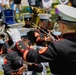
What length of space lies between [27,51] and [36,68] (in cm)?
175

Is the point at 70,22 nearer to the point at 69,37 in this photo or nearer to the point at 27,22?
the point at 69,37

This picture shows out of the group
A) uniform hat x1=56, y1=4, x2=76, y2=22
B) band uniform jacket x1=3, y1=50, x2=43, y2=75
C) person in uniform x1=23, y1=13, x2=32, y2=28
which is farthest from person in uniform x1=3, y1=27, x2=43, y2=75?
person in uniform x1=23, y1=13, x2=32, y2=28

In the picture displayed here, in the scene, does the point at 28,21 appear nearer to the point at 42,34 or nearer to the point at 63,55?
the point at 42,34

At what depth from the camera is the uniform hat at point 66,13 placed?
2439 millimetres

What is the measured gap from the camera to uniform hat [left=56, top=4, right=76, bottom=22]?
2439 mm

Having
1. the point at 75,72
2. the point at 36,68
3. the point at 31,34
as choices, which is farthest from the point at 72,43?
the point at 31,34

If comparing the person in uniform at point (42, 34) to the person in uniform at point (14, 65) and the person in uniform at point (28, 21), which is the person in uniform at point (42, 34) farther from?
the person in uniform at point (14, 65)

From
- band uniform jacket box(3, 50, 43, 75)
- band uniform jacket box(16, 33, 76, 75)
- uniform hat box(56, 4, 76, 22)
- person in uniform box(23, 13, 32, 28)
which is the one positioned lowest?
person in uniform box(23, 13, 32, 28)

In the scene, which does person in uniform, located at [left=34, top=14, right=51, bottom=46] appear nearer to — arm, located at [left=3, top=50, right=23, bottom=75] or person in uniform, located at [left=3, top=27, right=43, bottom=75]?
person in uniform, located at [left=3, top=27, right=43, bottom=75]

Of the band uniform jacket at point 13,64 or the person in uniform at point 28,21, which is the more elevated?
the band uniform jacket at point 13,64

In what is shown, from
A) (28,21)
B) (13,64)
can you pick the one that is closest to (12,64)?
(13,64)

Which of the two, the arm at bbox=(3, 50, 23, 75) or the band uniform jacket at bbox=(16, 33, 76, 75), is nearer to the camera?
the band uniform jacket at bbox=(16, 33, 76, 75)

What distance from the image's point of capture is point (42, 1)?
13.0 m

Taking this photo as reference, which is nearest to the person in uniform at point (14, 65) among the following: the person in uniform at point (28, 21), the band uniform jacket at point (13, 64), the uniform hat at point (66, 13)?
the band uniform jacket at point (13, 64)
